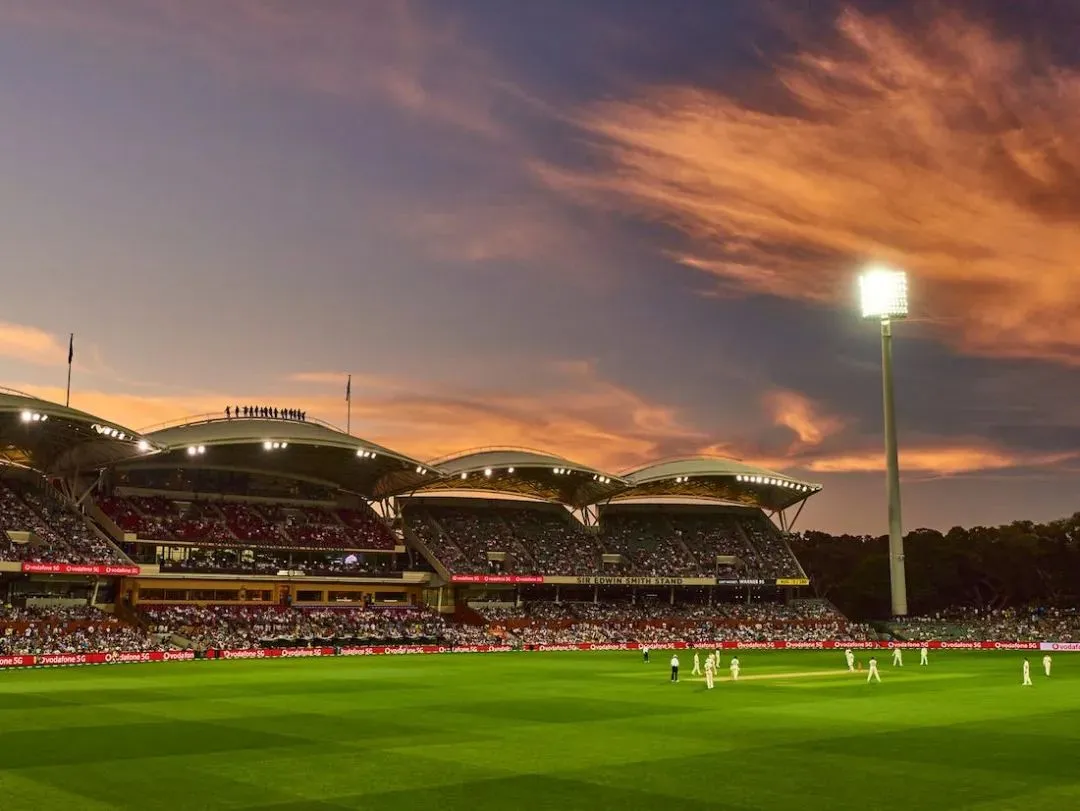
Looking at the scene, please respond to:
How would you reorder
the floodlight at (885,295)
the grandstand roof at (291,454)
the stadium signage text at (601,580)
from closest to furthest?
the grandstand roof at (291,454)
the stadium signage text at (601,580)
the floodlight at (885,295)

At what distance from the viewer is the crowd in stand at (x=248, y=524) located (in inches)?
3346

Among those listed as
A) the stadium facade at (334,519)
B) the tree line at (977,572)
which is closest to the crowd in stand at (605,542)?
the stadium facade at (334,519)

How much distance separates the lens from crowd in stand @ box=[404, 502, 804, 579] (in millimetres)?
100750

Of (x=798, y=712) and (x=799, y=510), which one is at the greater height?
(x=799, y=510)

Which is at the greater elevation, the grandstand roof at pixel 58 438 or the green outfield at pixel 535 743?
the grandstand roof at pixel 58 438

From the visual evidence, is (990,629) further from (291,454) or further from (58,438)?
(58,438)

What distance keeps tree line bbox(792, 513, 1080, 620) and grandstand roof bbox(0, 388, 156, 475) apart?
88.2 m

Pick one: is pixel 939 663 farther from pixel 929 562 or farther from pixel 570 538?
pixel 929 562

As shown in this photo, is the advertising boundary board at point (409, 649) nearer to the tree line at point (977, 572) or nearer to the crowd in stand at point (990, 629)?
the crowd in stand at point (990, 629)

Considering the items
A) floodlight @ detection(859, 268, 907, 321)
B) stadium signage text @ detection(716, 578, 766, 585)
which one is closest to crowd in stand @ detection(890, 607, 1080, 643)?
stadium signage text @ detection(716, 578, 766, 585)

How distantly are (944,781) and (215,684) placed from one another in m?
34.0

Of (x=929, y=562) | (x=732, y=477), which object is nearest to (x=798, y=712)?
(x=732, y=477)

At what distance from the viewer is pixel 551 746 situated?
28.2 meters

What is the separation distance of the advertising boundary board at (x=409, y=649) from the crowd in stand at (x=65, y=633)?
1.21 metres
